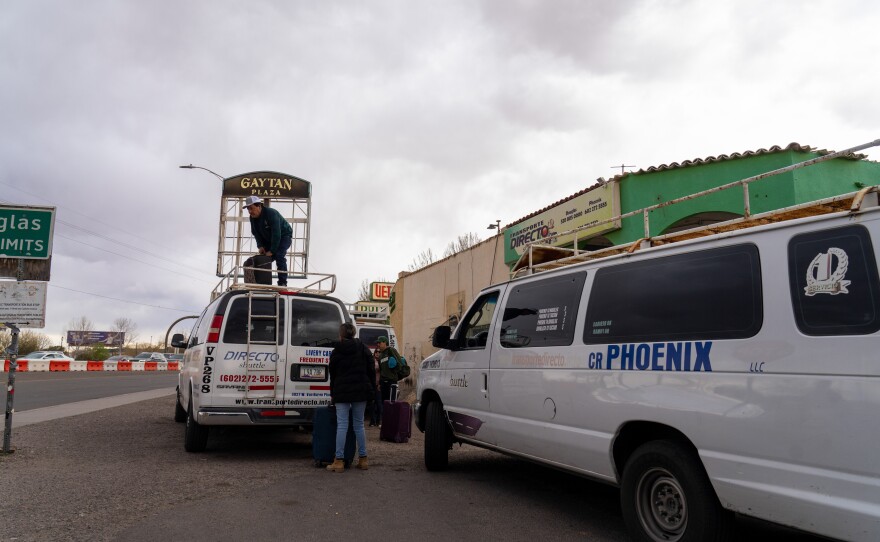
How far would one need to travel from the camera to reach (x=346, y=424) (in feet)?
24.1

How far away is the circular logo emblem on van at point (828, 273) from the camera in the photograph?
329 cm

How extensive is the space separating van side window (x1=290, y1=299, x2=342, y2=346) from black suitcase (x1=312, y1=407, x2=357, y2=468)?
99 centimetres

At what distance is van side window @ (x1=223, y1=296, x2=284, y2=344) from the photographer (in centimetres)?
772

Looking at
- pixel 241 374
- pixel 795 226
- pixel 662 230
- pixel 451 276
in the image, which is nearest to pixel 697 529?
pixel 795 226

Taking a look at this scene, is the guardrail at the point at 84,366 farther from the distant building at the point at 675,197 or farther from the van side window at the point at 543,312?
the van side window at the point at 543,312

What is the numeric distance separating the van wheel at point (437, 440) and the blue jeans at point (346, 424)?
79 centimetres

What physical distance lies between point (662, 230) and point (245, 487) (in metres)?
9.23

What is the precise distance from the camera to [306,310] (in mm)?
8281

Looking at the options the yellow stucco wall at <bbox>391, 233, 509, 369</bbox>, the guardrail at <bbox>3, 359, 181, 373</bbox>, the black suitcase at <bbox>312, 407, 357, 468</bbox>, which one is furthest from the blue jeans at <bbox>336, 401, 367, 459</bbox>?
the guardrail at <bbox>3, 359, 181, 373</bbox>

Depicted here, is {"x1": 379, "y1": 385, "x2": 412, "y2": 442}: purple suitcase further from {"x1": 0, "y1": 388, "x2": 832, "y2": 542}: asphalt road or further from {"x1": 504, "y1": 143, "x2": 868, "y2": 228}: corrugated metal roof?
{"x1": 504, "y1": 143, "x2": 868, "y2": 228}: corrugated metal roof

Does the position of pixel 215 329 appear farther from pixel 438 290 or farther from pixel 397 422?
pixel 438 290

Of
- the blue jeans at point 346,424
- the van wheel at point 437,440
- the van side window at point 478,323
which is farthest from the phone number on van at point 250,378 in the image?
the van side window at point 478,323

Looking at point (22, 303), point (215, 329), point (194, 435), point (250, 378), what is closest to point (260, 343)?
point (250, 378)

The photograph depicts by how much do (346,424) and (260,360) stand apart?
1391 millimetres
